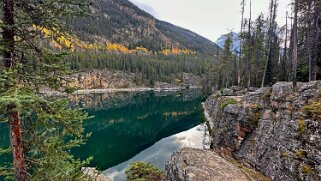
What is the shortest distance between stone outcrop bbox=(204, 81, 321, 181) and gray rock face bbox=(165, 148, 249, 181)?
309 cm

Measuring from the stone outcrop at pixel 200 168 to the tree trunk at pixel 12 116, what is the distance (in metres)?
8.93

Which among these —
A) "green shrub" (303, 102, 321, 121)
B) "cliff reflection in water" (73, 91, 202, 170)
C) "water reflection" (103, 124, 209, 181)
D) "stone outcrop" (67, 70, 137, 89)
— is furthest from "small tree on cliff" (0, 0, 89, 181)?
"stone outcrop" (67, 70, 137, 89)

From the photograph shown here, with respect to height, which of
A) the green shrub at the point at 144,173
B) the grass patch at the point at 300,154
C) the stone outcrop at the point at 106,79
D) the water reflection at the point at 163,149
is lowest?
the water reflection at the point at 163,149

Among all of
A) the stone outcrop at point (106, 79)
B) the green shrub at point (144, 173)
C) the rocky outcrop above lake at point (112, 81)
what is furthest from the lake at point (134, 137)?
the stone outcrop at point (106, 79)

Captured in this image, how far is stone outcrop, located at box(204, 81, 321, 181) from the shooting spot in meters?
14.3

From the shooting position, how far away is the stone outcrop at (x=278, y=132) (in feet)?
46.8

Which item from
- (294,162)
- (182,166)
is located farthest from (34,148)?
(294,162)

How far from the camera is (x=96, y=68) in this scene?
144375 mm

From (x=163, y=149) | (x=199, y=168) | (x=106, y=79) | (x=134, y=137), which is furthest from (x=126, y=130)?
(x=106, y=79)

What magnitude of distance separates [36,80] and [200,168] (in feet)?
34.2

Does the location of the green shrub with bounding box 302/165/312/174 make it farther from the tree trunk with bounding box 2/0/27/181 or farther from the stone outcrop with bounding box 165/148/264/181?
the tree trunk with bounding box 2/0/27/181

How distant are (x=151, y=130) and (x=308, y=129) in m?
41.0

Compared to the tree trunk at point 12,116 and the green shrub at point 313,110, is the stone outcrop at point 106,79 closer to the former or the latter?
the green shrub at point 313,110

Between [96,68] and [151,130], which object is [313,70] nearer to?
[151,130]
